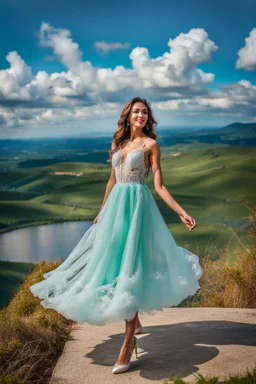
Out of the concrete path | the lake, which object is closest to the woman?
the concrete path

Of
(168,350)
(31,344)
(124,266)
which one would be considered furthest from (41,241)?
(124,266)

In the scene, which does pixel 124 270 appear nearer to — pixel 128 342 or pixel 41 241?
Answer: pixel 128 342

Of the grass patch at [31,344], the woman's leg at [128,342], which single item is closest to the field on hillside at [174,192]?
the grass patch at [31,344]

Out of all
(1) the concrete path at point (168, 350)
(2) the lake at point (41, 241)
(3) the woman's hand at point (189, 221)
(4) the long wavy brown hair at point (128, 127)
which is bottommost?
(2) the lake at point (41, 241)

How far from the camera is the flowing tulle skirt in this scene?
4.20m

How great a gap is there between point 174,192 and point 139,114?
108 meters

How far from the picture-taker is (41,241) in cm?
8819

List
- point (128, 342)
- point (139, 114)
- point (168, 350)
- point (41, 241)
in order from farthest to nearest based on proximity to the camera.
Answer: point (41, 241) → point (168, 350) → point (139, 114) → point (128, 342)

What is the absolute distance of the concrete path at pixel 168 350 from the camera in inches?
172

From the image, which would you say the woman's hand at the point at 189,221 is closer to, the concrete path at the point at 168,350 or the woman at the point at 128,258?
the woman at the point at 128,258

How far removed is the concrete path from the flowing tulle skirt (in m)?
0.67

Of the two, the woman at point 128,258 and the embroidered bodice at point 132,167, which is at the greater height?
the embroidered bodice at point 132,167

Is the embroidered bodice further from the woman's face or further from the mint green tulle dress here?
the woman's face

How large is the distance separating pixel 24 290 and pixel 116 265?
3422 millimetres
